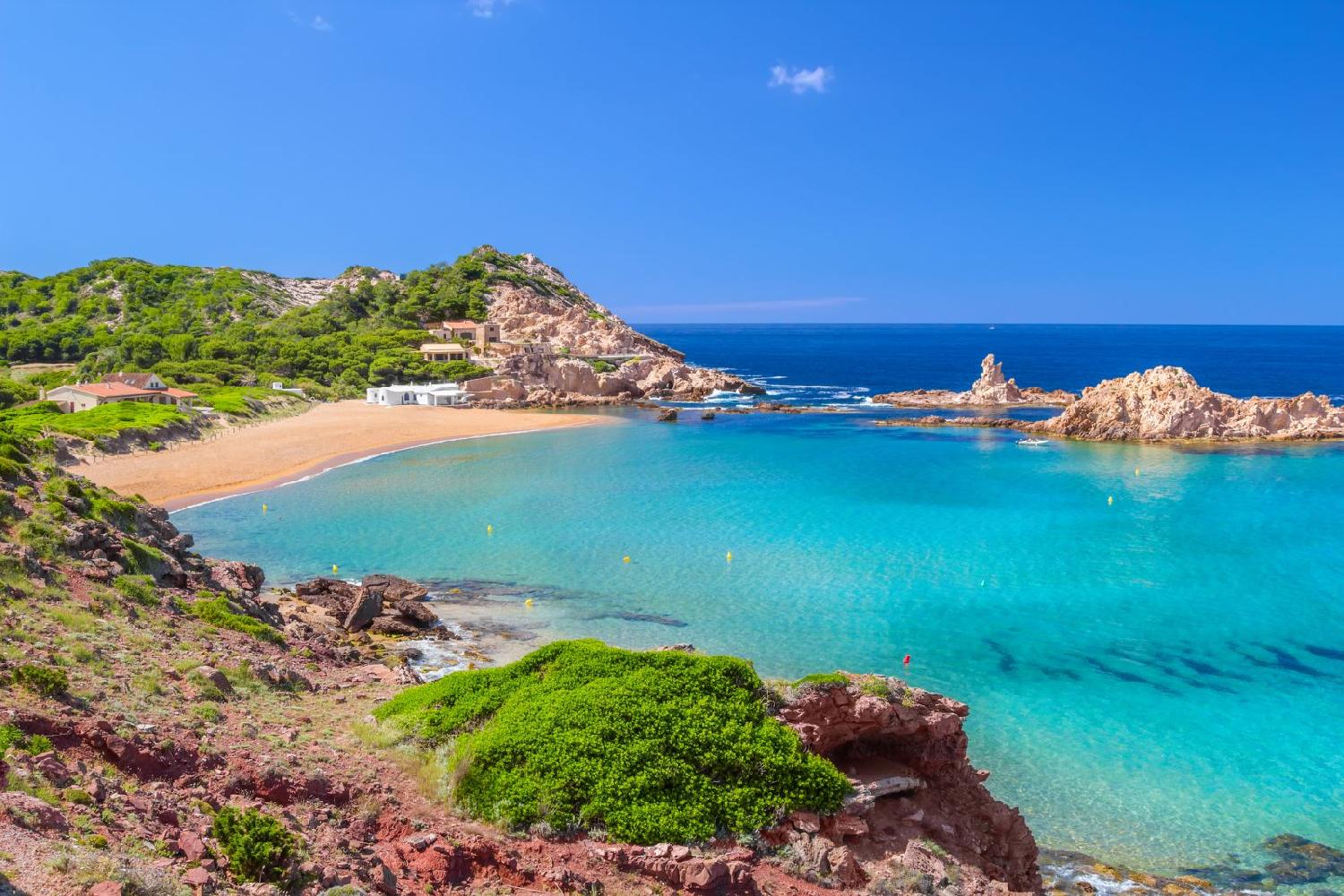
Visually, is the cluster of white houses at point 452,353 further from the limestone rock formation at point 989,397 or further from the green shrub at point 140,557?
the green shrub at point 140,557

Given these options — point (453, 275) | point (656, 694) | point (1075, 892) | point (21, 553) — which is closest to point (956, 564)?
point (1075, 892)

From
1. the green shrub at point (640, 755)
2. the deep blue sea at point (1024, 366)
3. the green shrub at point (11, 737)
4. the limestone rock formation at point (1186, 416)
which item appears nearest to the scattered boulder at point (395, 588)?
the green shrub at point (640, 755)

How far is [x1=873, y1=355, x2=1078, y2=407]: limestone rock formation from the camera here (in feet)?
274

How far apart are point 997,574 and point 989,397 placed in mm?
60645

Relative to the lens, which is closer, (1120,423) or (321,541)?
(321,541)

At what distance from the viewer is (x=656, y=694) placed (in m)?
11.8

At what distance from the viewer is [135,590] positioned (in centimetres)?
1645

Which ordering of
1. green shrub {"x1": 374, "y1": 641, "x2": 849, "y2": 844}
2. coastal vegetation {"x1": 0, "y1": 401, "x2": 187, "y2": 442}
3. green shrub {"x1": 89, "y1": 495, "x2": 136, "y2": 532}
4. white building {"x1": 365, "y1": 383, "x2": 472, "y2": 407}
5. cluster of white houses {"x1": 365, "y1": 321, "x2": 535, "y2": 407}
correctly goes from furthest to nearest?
1. cluster of white houses {"x1": 365, "y1": 321, "x2": 535, "y2": 407}
2. white building {"x1": 365, "y1": 383, "x2": 472, "y2": 407}
3. coastal vegetation {"x1": 0, "y1": 401, "x2": 187, "y2": 442}
4. green shrub {"x1": 89, "y1": 495, "x2": 136, "y2": 532}
5. green shrub {"x1": 374, "y1": 641, "x2": 849, "y2": 844}

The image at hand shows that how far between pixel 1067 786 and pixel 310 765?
1283 cm

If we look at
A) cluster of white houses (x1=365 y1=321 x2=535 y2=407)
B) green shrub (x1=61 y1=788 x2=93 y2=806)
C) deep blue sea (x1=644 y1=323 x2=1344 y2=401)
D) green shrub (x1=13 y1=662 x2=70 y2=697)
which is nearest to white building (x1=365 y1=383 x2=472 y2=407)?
cluster of white houses (x1=365 y1=321 x2=535 y2=407)

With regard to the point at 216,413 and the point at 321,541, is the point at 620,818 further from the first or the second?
the point at 216,413

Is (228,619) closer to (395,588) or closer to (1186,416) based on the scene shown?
(395,588)

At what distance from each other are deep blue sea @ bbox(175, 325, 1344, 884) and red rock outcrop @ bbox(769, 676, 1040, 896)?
97.2 inches

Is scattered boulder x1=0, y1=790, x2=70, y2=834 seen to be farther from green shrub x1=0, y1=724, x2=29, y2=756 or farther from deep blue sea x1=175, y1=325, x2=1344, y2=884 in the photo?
deep blue sea x1=175, y1=325, x2=1344, y2=884
